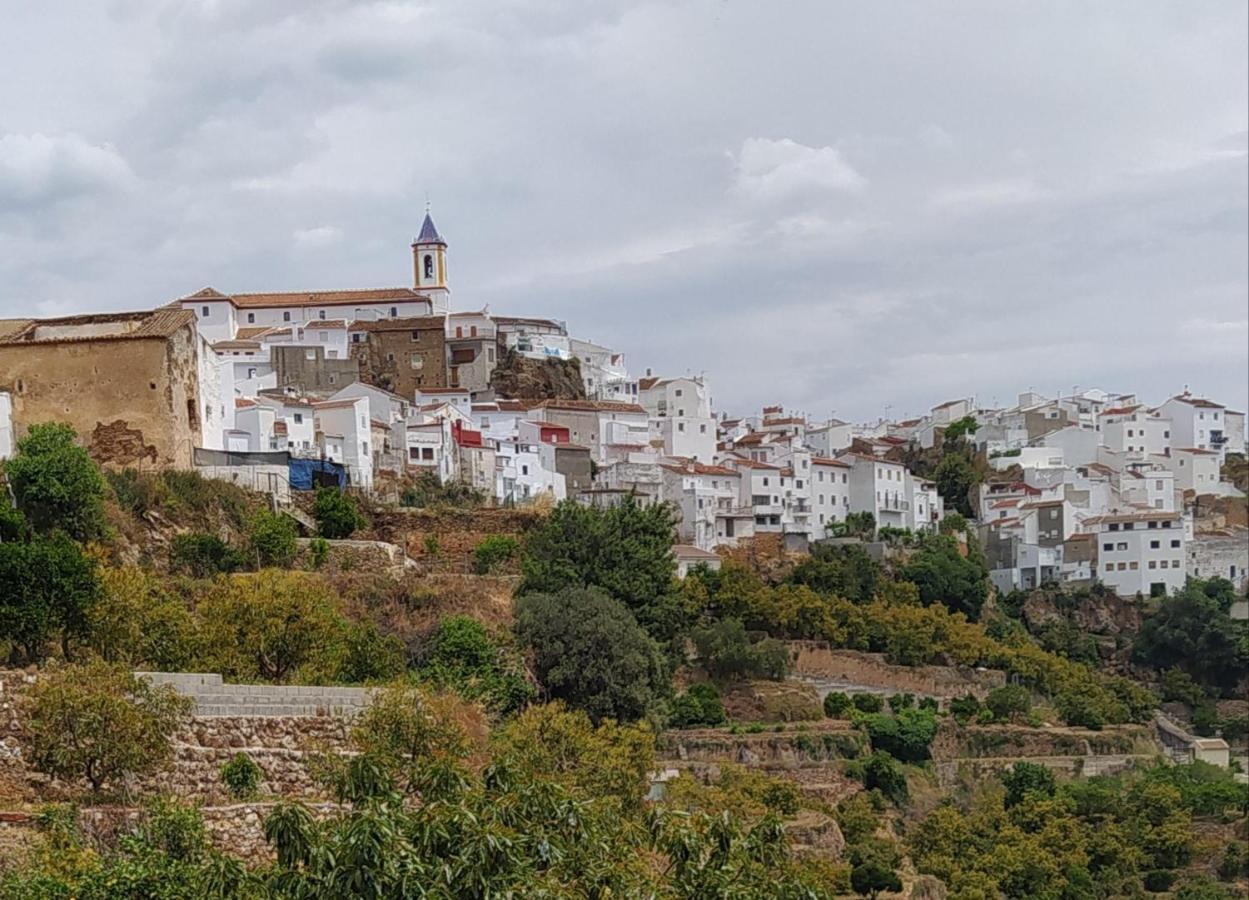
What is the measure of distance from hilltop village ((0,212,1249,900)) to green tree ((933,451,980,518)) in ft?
0.46

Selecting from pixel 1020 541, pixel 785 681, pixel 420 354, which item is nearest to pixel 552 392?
pixel 420 354

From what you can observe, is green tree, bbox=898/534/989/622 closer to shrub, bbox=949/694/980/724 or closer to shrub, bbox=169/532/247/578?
shrub, bbox=949/694/980/724

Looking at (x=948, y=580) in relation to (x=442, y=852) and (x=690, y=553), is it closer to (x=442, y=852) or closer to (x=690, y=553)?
(x=690, y=553)

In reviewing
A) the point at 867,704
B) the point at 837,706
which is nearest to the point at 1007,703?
the point at 867,704

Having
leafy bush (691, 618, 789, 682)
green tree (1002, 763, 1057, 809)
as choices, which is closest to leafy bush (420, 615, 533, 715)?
leafy bush (691, 618, 789, 682)

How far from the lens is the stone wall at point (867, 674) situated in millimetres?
41438

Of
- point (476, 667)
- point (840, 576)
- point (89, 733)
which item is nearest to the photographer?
Answer: point (89, 733)

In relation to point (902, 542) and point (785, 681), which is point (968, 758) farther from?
point (902, 542)

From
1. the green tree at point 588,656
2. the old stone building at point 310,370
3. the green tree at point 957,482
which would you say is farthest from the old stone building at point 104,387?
the green tree at point 957,482

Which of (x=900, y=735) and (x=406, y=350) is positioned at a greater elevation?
(x=406, y=350)

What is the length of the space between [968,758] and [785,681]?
4.48 metres

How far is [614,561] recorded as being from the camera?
32906 mm

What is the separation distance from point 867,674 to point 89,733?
98.4ft

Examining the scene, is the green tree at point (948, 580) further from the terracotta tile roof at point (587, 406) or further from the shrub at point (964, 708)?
the terracotta tile roof at point (587, 406)
